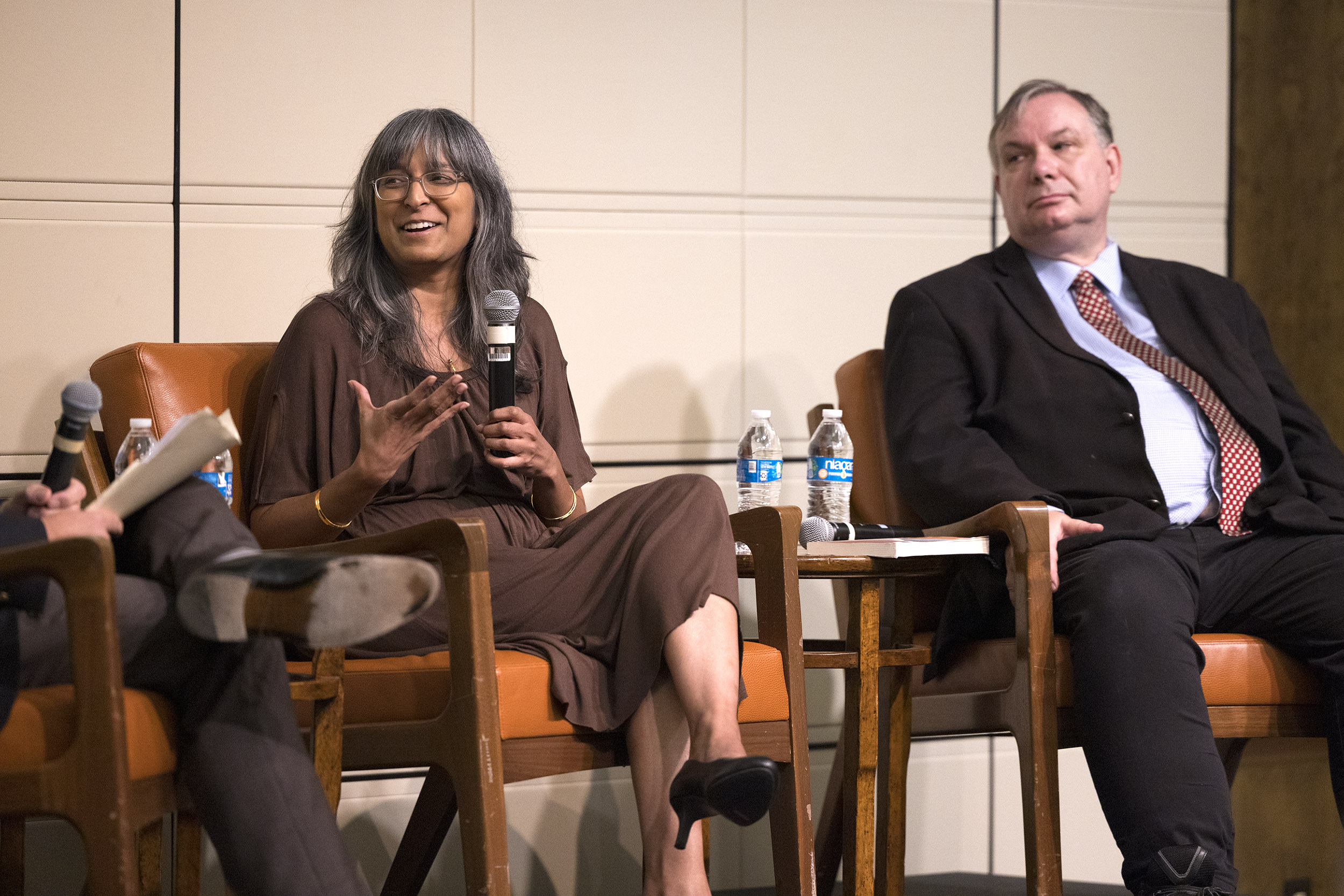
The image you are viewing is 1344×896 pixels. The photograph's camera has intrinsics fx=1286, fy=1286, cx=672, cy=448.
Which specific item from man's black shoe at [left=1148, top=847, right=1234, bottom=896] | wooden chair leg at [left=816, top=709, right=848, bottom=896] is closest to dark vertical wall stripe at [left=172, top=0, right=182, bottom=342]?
wooden chair leg at [left=816, top=709, right=848, bottom=896]

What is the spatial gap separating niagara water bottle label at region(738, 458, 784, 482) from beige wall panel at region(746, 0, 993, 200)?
76cm

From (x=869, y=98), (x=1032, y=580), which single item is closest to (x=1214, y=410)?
(x=1032, y=580)

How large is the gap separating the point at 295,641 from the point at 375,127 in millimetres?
1742

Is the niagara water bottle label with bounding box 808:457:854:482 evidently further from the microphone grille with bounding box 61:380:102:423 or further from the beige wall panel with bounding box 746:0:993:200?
the microphone grille with bounding box 61:380:102:423

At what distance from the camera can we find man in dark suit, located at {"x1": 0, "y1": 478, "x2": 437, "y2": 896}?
4.37 feet

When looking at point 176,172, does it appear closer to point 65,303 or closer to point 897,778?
point 65,303

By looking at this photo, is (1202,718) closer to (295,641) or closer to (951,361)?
(951,361)

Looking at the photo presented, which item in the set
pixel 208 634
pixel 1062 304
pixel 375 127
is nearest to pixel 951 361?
pixel 1062 304

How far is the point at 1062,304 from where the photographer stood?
2.62 m

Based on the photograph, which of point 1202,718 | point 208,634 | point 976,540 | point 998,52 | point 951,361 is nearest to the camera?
point 208,634

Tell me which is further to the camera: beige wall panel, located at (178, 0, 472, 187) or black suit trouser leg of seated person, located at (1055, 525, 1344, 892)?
beige wall panel, located at (178, 0, 472, 187)

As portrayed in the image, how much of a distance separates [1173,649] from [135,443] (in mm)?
1671

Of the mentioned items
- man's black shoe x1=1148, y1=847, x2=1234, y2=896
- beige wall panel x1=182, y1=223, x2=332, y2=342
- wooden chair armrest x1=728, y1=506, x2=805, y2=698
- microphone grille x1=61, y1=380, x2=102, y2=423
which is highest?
beige wall panel x1=182, y1=223, x2=332, y2=342

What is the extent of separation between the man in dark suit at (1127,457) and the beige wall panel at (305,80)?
118 centimetres
